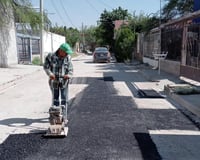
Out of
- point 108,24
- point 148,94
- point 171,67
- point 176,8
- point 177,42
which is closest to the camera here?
point 148,94

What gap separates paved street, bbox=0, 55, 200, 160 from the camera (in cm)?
549

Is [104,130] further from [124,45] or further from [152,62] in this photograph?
[124,45]

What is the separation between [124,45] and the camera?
37.8 metres

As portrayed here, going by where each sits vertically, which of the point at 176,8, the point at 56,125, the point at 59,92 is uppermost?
the point at 176,8

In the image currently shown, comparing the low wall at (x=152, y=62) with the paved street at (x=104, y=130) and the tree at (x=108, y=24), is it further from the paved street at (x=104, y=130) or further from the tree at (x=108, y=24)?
the tree at (x=108, y=24)

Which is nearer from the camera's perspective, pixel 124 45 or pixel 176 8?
pixel 176 8

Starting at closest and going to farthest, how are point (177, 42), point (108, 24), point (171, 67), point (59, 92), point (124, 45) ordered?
point (59, 92)
point (177, 42)
point (171, 67)
point (124, 45)
point (108, 24)

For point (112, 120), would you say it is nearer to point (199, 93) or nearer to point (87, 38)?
point (199, 93)

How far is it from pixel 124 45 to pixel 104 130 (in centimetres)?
3139

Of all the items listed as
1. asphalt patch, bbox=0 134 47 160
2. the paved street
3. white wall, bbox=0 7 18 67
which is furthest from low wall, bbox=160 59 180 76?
asphalt patch, bbox=0 134 47 160

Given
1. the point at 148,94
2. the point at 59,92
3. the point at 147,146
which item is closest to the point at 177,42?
the point at 148,94

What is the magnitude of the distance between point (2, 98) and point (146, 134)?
6183mm

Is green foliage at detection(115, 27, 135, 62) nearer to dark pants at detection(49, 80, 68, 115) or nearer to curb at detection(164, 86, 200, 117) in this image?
curb at detection(164, 86, 200, 117)

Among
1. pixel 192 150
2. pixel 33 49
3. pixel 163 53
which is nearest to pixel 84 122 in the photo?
pixel 192 150
